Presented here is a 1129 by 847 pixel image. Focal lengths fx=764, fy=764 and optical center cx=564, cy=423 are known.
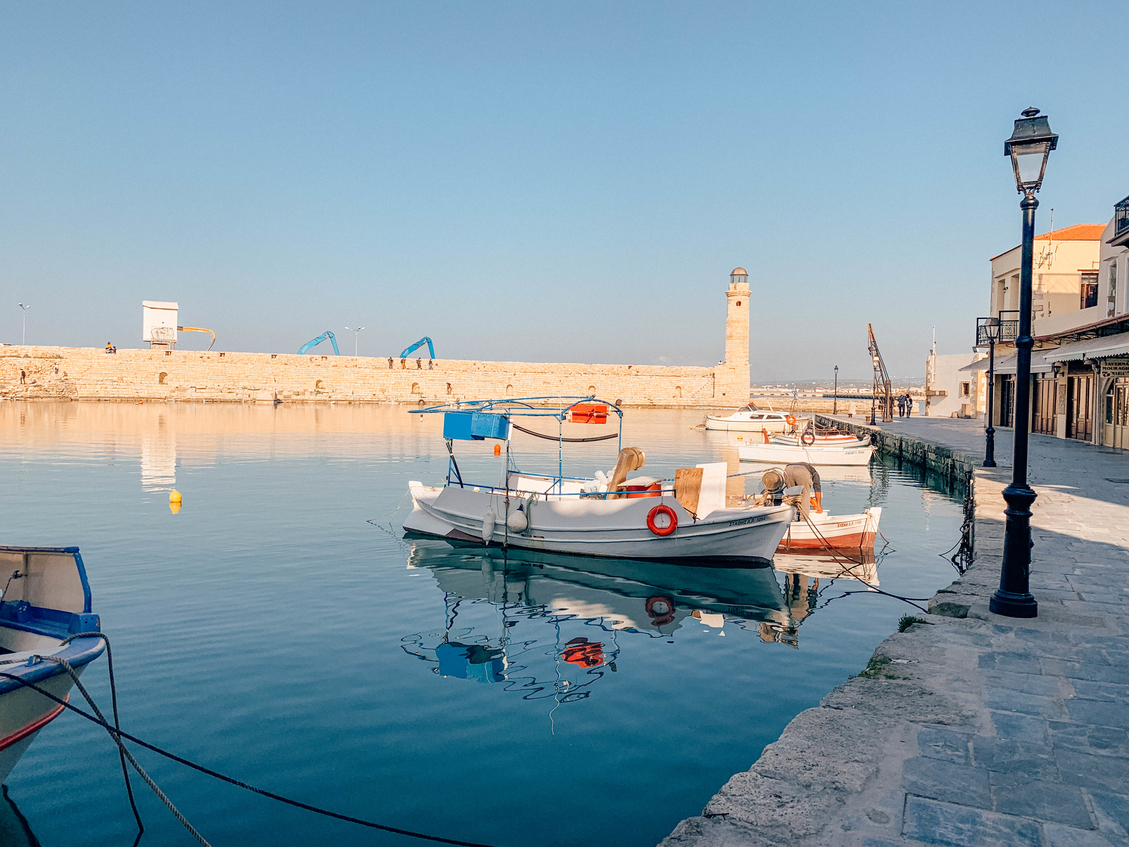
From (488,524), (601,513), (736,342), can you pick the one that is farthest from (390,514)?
(736,342)

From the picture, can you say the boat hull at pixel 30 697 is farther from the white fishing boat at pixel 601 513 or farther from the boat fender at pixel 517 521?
the boat fender at pixel 517 521

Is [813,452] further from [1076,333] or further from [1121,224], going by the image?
[1121,224]

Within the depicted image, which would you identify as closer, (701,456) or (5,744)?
(5,744)

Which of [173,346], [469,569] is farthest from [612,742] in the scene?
[173,346]

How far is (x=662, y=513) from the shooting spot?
12195 millimetres

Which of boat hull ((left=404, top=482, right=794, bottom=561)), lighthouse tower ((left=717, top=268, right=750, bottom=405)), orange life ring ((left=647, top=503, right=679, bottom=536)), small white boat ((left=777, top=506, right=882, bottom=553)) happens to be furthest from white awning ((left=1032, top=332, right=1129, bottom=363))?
lighthouse tower ((left=717, top=268, right=750, bottom=405))

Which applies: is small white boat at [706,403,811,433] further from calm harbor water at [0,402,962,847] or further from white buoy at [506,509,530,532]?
white buoy at [506,509,530,532]

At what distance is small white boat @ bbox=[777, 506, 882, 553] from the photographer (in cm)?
1322

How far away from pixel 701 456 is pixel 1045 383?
13.5m

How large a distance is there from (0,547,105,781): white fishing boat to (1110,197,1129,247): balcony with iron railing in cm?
2263

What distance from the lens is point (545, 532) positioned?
13.2 m

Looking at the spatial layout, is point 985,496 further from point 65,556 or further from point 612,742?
point 65,556

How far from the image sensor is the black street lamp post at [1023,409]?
6172mm

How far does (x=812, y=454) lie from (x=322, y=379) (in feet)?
150
